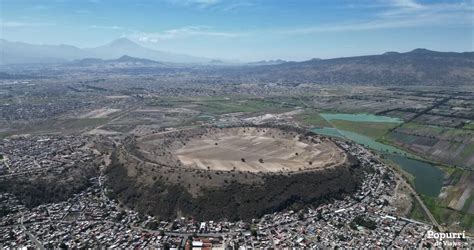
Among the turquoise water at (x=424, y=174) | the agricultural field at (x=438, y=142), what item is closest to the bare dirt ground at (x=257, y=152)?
the turquoise water at (x=424, y=174)

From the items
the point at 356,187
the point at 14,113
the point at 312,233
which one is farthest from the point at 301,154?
the point at 14,113

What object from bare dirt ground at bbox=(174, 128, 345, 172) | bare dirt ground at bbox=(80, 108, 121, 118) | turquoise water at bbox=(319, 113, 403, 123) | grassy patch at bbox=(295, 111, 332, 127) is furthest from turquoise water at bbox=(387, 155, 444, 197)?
bare dirt ground at bbox=(80, 108, 121, 118)

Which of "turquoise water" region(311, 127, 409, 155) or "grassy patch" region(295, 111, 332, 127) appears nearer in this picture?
"turquoise water" region(311, 127, 409, 155)

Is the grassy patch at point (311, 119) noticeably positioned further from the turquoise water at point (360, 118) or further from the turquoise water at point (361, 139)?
the turquoise water at point (361, 139)

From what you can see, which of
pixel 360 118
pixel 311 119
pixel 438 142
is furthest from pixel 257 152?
pixel 360 118

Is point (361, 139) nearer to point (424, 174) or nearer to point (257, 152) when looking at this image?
point (424, 174)

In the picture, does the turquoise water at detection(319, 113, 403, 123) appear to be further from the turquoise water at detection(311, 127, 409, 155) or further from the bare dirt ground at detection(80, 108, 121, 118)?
the bare dirt ground at detection(80, 108, 121, 118)
